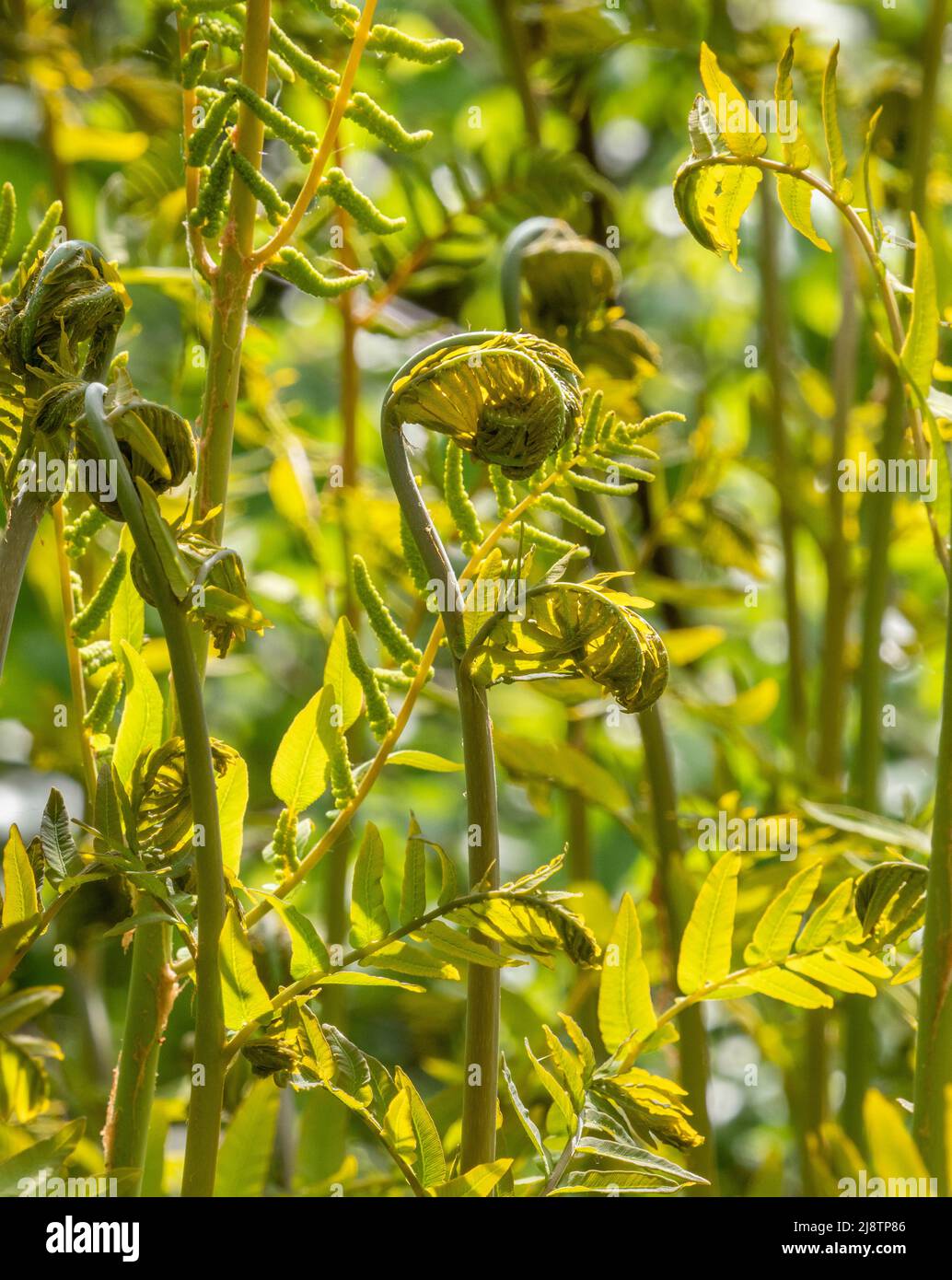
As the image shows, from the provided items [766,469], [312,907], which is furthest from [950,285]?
[312,907]

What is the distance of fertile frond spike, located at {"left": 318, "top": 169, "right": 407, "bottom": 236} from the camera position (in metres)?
0.29

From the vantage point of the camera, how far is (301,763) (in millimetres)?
305

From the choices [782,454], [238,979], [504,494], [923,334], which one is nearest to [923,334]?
[923,334]

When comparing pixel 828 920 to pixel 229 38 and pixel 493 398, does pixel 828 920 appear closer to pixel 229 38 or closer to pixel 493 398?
pixel 493 398

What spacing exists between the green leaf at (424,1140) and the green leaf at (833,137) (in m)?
0.23

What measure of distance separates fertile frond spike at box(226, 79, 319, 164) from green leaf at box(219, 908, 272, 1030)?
0.16m

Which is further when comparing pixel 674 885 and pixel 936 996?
pixel 674 885

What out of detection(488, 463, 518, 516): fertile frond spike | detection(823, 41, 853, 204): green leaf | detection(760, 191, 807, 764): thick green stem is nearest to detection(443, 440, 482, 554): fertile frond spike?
detection(488, 463, 518, 516): fertile frond spike

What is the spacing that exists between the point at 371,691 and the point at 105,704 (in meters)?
0.07

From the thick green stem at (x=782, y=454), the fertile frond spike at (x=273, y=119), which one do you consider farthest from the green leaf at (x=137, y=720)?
the thick green stem at (x=782, y=454)

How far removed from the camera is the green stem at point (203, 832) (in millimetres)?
240
